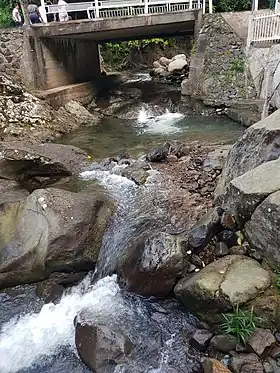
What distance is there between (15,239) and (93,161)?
4526mm

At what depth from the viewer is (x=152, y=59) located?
29.8 m

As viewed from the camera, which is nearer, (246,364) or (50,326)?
(246,364)

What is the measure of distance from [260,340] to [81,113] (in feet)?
42.2

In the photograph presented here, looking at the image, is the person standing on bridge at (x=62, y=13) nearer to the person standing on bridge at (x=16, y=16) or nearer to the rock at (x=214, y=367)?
the person standing on bridge at (x=16, y=16)

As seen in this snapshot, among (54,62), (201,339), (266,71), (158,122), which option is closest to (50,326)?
(201,339)

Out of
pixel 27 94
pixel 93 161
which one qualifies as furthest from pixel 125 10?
pixel 93 161

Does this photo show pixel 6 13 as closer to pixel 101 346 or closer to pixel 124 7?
pixel 124 7

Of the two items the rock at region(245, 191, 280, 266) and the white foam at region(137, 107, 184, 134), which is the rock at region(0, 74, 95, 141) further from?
the rock at region(245, 191, 280, 266)

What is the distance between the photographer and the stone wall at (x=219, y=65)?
48.0 feet

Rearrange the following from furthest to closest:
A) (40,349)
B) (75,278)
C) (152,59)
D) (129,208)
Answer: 1. (152,59)
2. (129,208)
3. (75,278)
4. (40,349)

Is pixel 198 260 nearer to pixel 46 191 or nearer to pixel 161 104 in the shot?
pixel 46 191

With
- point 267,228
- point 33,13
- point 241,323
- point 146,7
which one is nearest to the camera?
point 241,323

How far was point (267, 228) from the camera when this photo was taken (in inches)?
184

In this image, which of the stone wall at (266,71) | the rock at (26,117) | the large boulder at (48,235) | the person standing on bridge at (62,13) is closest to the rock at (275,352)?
the large boulder at (48,235)
